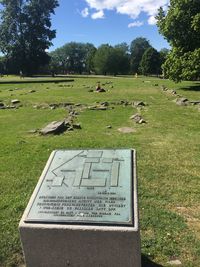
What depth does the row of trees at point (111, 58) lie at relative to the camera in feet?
345

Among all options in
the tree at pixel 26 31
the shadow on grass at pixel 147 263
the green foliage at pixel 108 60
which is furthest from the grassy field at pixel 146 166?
the green foliage at pixel 108 60

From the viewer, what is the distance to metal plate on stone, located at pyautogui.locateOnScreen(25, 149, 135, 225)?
514 cm

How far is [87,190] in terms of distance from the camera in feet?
17.9

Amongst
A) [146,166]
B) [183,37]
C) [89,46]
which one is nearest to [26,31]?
[183,37]

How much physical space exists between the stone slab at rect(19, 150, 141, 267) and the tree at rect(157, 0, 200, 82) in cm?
3027

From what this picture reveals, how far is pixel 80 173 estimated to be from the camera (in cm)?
570

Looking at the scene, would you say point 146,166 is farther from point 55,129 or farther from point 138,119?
point 138,119

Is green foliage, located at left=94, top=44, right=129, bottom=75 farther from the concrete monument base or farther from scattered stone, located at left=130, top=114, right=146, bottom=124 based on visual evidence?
the concrete monument base

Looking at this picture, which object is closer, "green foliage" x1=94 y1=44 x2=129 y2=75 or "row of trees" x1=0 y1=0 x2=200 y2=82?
"row of trees" x1=0 y1=0 x2=200 y2=82

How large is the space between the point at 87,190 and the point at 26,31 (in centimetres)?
6665

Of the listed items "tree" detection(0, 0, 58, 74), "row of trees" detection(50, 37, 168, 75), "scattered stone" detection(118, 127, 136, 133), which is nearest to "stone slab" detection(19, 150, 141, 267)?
"scattered stone" detection(118, 127, 136, 133)

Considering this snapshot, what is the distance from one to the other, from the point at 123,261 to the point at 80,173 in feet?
4.32

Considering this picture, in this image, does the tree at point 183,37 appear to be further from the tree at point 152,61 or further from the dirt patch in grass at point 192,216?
the tree at point 152,61

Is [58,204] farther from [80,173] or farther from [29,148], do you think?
[29,148]
